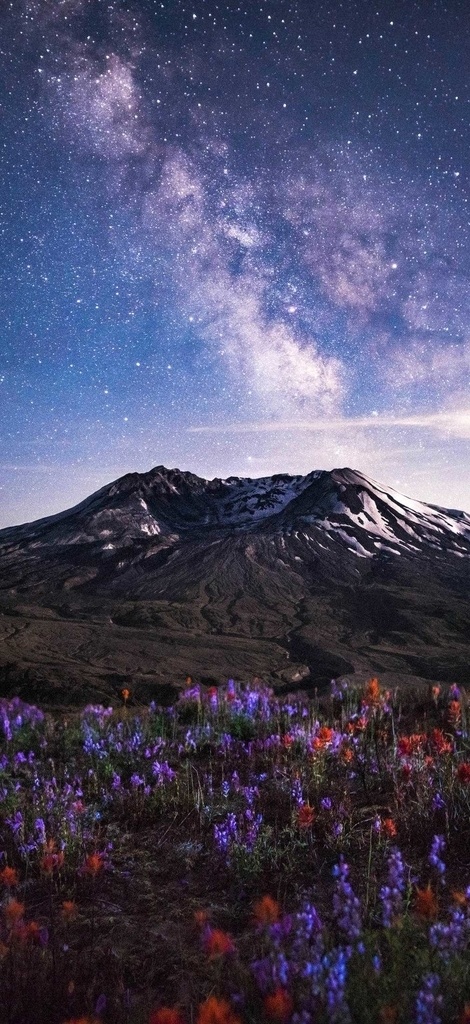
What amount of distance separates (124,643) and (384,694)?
4402 cm

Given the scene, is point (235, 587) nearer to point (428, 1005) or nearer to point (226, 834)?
Answer: point (226, 834)

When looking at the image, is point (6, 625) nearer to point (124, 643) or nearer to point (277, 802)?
point (124, 643)

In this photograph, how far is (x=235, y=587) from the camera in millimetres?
79438

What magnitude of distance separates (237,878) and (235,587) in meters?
76.2

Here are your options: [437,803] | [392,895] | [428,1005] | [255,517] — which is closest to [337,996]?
[428,1005]

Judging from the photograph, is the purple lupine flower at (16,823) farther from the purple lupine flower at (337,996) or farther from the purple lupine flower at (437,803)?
the purple lupine flower at (437,803)

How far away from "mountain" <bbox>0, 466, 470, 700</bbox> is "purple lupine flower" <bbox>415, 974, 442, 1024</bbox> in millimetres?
28526

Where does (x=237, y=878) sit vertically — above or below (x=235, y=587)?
above

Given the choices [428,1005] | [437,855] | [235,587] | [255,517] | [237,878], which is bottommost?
[235,587]

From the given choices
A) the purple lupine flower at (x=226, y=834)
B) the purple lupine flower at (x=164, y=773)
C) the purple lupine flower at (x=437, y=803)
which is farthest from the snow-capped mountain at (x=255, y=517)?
the purple lupine flower at (x=226, y=834)

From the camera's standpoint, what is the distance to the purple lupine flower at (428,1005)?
186 centimetres

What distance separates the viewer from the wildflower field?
2281mm

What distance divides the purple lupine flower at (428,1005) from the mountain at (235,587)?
28526 mm

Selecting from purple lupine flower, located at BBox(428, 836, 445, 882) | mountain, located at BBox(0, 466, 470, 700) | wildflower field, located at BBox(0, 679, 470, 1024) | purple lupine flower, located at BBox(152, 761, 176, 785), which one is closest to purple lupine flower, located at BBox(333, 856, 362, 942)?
wildflower field, located at BBox(0, 679, 470, 1024)
